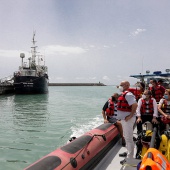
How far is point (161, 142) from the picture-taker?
132 inches

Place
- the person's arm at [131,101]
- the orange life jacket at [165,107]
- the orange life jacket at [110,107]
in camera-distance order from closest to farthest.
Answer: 1. the person's arm at [131,101]
2. the orange life jacket at [165,107]
3. the orange life jacket at [110,107]

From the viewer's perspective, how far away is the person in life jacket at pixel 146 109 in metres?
4.85

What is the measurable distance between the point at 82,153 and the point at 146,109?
6.27 feet

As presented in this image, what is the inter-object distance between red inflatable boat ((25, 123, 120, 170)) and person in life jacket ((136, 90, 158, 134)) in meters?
0.84

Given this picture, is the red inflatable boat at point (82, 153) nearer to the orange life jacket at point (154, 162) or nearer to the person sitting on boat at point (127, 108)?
the person sitting on boat at point (127, 108)

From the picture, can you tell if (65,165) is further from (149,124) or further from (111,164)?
(149,124)

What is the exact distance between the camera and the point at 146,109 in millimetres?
4926

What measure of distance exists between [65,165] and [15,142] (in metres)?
5.73

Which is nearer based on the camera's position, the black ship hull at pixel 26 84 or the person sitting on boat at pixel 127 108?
the person sitting on boat at pixel 127 108

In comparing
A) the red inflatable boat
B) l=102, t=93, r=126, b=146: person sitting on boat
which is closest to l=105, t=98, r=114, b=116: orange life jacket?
l=102, t=93, r=126, b=146: person sitting on boat

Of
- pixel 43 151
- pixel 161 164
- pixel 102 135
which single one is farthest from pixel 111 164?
pixel 43 151

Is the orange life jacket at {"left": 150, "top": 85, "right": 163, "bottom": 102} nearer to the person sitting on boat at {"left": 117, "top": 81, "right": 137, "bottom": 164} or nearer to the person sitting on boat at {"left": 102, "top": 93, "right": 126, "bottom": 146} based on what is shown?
the person sitting on boat at {"left": 102, "top": 93, "right": 126, "bottom": 146}

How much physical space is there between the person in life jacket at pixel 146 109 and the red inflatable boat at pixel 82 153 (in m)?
0.84

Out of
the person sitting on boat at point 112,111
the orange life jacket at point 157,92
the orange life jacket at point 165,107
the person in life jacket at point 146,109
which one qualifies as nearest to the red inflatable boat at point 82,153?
the person sitting on boat at point 112,111
